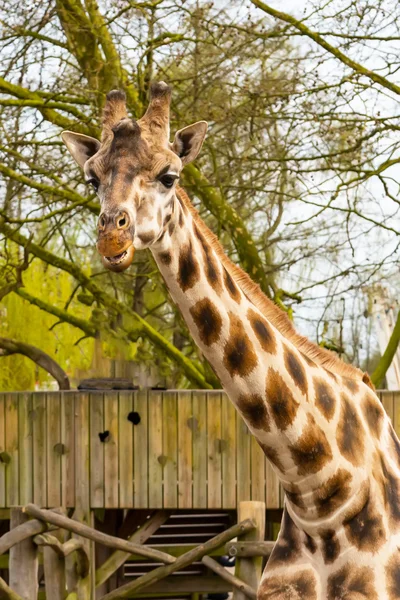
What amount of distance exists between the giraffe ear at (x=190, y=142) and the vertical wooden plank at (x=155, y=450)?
21.5 ft

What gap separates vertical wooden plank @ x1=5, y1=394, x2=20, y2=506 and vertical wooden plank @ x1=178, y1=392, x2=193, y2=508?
1.57 m

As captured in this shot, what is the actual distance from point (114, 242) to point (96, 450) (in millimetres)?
7121

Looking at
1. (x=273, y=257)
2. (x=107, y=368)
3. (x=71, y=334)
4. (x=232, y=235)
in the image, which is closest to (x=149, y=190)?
(x=232, y=235)

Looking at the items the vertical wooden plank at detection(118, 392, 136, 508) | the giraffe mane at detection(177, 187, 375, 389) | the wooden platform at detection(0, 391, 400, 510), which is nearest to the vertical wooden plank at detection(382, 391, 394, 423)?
the wooden platform at detection(0, 391, 400, 510)

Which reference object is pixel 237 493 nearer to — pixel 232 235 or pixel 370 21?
pixel 232 235

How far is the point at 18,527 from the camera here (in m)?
8.35

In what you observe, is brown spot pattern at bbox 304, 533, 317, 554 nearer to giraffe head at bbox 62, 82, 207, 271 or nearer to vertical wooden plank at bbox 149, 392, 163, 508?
giraffe head at bbox 62, 82, 207, 271

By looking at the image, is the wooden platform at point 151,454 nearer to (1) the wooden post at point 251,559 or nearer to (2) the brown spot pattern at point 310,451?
(1) the wooden post at point 251,559

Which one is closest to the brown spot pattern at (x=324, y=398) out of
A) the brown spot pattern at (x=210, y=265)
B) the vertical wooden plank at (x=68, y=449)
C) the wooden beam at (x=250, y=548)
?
the brown spot pattern at (x=210, y=265)

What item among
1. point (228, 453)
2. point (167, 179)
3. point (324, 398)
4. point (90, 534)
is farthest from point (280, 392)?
point (228, 453)

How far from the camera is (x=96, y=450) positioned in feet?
32.0

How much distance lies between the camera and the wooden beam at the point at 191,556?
8.38 meters

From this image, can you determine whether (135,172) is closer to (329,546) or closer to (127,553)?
(329,546)

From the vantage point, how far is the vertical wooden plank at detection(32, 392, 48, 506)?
32.3 feet
